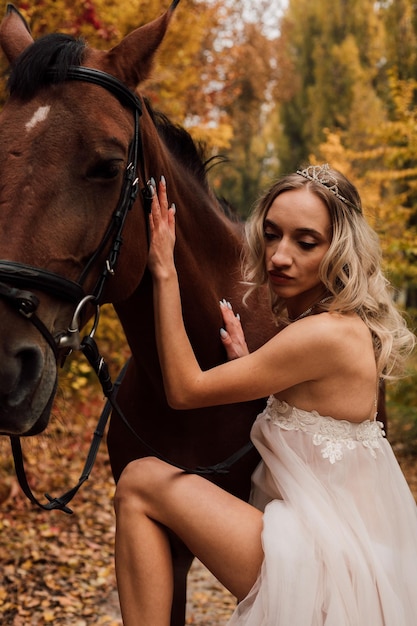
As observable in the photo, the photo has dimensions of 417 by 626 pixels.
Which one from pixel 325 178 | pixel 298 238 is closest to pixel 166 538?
pixel 298 238

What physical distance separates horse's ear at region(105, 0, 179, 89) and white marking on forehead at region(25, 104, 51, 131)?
0.29m

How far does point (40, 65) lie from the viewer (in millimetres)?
1771

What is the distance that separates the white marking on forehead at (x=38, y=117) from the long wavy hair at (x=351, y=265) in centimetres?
83

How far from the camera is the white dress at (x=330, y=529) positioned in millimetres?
1802

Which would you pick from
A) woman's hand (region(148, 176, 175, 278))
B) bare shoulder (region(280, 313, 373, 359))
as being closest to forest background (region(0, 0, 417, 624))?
woman's hand (region(148, 176, 175, 278))

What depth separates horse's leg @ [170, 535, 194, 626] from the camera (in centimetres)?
224

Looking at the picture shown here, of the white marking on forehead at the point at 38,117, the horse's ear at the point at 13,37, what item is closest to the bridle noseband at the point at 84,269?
the white marking on forehead at the point at 38,117

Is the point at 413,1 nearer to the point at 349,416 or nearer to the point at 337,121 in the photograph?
the point at 349,416

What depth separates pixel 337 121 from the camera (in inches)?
864

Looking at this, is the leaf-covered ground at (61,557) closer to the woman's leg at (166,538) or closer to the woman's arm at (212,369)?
the woman's leg at (166,538)

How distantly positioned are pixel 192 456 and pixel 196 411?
0.56ft

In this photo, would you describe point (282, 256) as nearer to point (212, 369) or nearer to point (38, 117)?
point (212, 369)

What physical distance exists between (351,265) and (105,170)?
83 centimetres

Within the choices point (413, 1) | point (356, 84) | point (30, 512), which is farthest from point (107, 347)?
point (356, 84)
